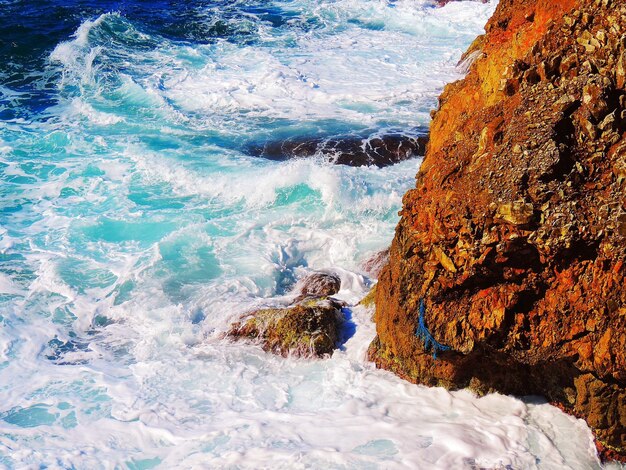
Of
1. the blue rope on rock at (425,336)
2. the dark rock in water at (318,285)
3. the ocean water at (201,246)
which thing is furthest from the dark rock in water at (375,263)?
the blue rope on rock at (425,336)

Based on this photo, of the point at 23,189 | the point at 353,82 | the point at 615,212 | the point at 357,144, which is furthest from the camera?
the point at 353,82

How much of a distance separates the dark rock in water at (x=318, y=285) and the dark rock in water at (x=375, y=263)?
1.68ft

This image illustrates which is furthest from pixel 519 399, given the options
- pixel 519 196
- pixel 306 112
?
pixel 306 112

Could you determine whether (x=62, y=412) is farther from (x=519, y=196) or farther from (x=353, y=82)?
(x=353, y=82)

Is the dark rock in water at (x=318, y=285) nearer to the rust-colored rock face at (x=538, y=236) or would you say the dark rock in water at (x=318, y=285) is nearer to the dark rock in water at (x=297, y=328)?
the dark rock in water at (x=297, y=328)

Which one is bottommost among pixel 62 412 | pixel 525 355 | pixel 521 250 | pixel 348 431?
pixel 62 412

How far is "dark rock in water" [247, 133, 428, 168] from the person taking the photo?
38.6 ft

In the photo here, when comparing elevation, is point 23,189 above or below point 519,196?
below

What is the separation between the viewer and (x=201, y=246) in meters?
9.41

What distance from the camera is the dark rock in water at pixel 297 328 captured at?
6.59m

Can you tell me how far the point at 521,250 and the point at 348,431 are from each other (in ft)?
7.41

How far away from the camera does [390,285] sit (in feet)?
18.6

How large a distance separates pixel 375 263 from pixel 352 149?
13.9 ft

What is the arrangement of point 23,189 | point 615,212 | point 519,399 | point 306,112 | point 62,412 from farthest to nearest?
point 306,112 → point 23,189 → point 62,412 → point 519,399 → point 615,212
